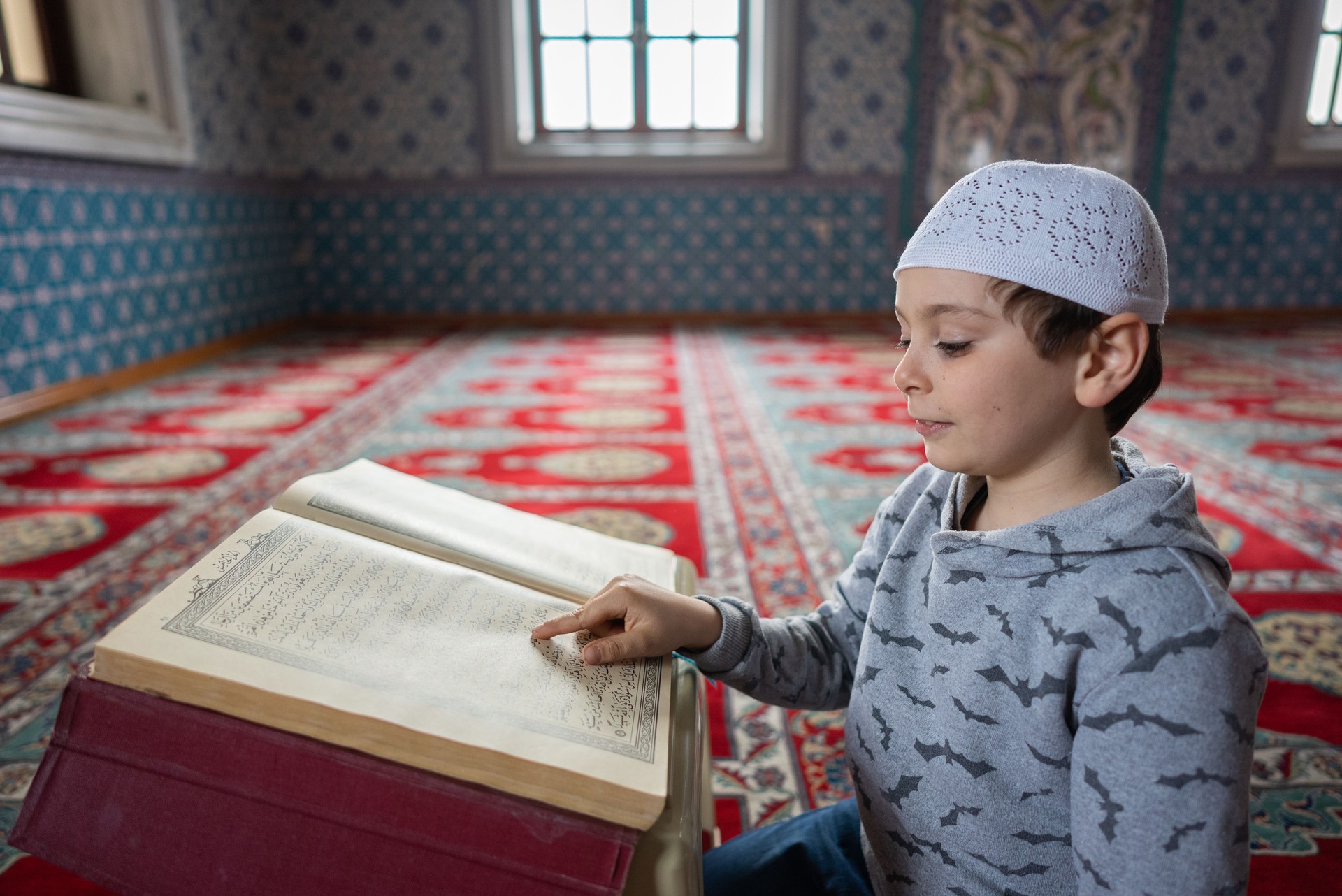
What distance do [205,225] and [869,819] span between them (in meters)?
4.84

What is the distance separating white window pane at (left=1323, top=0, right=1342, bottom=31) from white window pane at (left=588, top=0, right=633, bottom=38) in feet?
14.8

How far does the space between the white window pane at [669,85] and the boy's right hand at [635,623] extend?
5.65 m

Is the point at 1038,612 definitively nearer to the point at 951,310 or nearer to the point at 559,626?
the point at 951,310

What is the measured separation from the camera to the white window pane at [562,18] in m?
5.65

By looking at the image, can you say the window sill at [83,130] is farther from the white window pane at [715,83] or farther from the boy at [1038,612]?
the boy at [1038,612]

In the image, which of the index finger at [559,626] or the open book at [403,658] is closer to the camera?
the open book at [403,658]

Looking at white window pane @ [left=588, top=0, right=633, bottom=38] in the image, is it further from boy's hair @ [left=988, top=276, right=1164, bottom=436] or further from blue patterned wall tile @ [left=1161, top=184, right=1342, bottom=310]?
boy's hair @ [left=988, top=276, right=1164, bottom=436]

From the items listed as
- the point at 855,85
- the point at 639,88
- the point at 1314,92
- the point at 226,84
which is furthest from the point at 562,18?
the point at 1314,92

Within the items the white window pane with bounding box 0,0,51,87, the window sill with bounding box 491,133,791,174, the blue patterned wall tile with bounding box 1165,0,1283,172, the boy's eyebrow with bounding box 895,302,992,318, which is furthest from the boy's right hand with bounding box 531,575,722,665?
the blue patterned wall tile with bounding box 1165,0,1283,172

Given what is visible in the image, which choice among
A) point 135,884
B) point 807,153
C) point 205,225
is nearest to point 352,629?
point 135,884

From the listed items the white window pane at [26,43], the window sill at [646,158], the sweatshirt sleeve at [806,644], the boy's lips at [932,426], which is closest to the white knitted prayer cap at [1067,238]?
the boy's lips at [932,426]

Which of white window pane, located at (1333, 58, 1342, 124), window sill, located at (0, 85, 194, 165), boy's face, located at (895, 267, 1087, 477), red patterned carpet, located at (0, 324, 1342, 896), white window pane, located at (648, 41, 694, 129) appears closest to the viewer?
boy's face, located at (895, 267, 1087, 477)

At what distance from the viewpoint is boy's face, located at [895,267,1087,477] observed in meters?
0.56

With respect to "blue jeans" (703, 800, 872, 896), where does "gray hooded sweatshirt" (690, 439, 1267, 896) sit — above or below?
above
